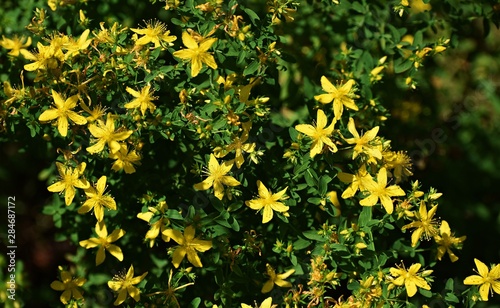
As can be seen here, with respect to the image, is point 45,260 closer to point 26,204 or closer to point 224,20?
point 26,204

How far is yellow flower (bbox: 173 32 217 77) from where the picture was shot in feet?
6.97

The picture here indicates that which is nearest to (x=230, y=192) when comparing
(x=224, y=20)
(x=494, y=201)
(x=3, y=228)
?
(x=224, y=20)

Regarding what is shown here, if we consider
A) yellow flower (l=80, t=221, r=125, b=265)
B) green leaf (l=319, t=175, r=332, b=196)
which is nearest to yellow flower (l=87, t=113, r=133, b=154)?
yellow flower (l=80, t=221, r=125, b=265)

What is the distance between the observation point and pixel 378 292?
86.7 inches

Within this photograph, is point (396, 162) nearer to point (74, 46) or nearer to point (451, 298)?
point (451, 298)

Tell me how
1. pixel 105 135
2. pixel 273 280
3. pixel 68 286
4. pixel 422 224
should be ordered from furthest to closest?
1. pixel 68 286
2. pixel 273 280
3. pixel 422 224
4. pixel 105 135

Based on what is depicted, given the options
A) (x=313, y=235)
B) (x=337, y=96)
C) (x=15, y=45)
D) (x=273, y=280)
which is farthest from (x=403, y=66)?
(x=15, y=45)

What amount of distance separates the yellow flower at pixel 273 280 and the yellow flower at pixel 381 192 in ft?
1.52

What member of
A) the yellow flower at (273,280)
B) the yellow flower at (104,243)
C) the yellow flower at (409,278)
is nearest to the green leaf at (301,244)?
the yellow flower at (273,280)

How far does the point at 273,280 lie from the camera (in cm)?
237

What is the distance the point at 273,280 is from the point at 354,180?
53cm

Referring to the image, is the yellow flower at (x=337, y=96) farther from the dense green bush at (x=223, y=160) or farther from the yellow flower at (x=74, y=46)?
the yellow flower at (x=74, y=46)

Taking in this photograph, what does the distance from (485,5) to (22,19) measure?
7.50ft

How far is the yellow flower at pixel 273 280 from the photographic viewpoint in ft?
7.70
